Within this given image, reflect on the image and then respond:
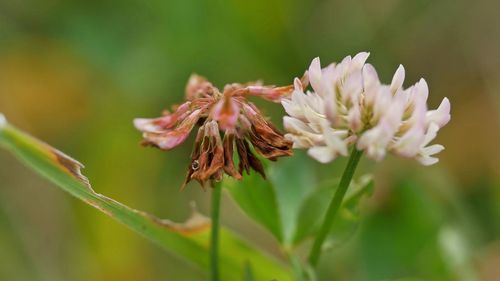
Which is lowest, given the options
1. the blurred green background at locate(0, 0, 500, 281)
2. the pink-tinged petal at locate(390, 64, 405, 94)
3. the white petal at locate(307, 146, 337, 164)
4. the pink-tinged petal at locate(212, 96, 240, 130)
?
the blurred green background at locate(0, 0, 500, 281)

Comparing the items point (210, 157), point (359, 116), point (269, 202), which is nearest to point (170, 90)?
point (269, 202)

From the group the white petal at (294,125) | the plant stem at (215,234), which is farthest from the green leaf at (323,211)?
the white petal at (294,125)

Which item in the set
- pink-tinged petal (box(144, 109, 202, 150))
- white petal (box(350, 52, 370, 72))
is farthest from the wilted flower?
white petal (box(350, 52, 370, 72))

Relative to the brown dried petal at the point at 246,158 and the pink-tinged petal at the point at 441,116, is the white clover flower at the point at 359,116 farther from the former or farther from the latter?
the brown dried petal at the point at 246,158

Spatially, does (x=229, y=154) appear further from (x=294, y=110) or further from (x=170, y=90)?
(x=170, y=90)

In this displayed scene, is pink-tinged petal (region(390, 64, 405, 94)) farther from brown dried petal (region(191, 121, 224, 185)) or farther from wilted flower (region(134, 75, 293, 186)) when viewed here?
brown dried petal (region(191, 121, 224, 185))

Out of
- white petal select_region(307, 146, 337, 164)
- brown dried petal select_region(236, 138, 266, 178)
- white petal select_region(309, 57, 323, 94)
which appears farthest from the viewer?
brown dried petal select_region(236, 138, 266, 178)
